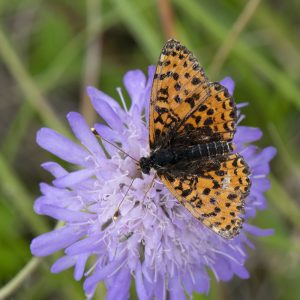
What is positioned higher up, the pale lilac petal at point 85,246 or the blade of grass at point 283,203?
the pale lilac petal at point 85,246

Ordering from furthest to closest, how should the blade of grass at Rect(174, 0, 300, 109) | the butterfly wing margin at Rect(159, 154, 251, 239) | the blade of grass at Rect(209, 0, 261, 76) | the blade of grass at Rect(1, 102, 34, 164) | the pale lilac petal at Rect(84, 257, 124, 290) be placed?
1. the blade of grass at Rect(1, 102, 34, 164)
2. the blade of grass at Rect(174, 0, 300, 109)
3. the blade of grass at Rect(209, 0, 261, 76)
4. the pale lilac petal at Rect(84, 257, 124, 290)
5. the butterfly wing margin at Rect(159, 154, 251, 239)

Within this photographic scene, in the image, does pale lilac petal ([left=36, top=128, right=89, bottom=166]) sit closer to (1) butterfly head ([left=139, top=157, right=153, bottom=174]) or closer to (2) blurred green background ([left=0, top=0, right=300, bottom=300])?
(1) butterfly head ([left=139, top=157, right=153, bottom=174])

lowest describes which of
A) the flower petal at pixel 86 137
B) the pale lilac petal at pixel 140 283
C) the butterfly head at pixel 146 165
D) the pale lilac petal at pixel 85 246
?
the pale lilac petal at pixel 140 283

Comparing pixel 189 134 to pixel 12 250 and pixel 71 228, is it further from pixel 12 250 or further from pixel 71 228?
pixel 12 250

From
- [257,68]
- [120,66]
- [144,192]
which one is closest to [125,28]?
[120,66]

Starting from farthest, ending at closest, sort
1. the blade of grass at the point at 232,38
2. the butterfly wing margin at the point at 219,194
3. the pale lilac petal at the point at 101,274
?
1. the blade of grass at the point at 232,38
2. the pale lilac petal at the point at 101,274
3. the butterfly wing margin at the point at 219,194

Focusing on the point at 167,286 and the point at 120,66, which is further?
the point at 120,66

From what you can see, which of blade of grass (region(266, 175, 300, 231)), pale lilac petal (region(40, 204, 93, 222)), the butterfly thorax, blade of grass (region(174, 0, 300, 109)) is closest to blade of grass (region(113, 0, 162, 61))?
blade of grass (region(174, 0, 300, 109))

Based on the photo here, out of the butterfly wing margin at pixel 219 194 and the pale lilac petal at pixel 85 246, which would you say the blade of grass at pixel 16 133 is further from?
the butterfly wing margin at pixel 219 194

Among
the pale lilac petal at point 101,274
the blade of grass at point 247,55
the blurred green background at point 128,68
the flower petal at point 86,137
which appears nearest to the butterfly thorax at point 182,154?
the flower petal at point 86,137
